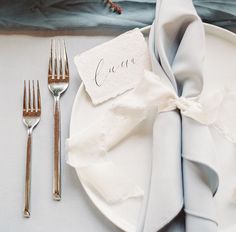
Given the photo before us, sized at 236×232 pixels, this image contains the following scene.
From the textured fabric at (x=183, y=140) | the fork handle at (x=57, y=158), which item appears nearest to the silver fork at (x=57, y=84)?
the fork handle at (x=57, y=158)

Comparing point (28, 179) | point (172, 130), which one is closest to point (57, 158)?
point (28, 179)

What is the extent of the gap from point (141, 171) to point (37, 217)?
0.14 m

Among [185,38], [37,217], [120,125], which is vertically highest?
[185,38]

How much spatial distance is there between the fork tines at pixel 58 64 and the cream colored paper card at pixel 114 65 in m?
0.02

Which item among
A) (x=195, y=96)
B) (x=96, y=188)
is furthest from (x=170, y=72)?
(x=96, y=188)

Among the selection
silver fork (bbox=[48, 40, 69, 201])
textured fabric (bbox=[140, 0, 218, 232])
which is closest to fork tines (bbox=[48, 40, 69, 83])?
silver fork (bbox=[48, 40, 69, 201])

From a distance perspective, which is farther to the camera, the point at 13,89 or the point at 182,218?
the point at 13,89

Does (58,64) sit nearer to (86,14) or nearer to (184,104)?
(86,14)

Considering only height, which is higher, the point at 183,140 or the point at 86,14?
the point at 86,14

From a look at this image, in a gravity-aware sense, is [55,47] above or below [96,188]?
above

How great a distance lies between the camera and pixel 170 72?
53 cm

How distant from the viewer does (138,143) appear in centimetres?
55

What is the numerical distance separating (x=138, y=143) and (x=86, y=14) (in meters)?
0.21

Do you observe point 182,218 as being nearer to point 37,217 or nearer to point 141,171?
point 141,171
